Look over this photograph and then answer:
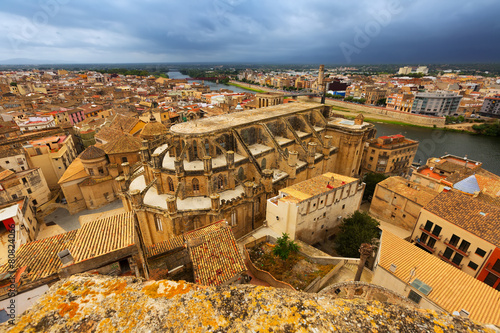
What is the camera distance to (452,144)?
72.0 meters

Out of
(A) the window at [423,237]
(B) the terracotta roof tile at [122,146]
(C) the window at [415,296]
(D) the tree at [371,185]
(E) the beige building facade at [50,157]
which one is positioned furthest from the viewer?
(E) the beige building facade at [50,157]

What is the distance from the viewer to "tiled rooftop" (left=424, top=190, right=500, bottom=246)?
18312 mm

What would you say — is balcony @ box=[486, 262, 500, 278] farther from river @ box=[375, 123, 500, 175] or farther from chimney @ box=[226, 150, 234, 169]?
river @ box=[375, 123, 500, 175]

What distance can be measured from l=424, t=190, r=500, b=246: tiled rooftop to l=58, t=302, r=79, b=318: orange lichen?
25173 millimetres

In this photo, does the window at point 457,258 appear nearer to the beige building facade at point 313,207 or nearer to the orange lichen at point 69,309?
the beige building facade at point 313,207

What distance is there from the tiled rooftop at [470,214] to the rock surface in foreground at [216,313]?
21646 mm

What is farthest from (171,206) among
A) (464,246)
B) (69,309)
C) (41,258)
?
(464,246)

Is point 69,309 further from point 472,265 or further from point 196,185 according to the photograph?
point 472,265

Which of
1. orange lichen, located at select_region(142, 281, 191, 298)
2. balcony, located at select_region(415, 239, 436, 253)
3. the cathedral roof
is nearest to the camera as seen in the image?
orange lichen, located at select_region(142, 281, 191, 298)

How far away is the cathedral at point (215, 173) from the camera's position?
22953mm

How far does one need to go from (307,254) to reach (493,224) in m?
14.7

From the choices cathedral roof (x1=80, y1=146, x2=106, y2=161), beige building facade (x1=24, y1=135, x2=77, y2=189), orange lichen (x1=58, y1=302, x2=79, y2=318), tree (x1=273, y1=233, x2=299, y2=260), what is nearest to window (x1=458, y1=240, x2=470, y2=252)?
tree (x1=273, y1=233, x2=299, y2=260)

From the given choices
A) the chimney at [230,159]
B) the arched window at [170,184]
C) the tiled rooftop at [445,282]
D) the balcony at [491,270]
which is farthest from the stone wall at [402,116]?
the arched window at [170,184]

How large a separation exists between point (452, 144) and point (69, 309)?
94.3 meters
